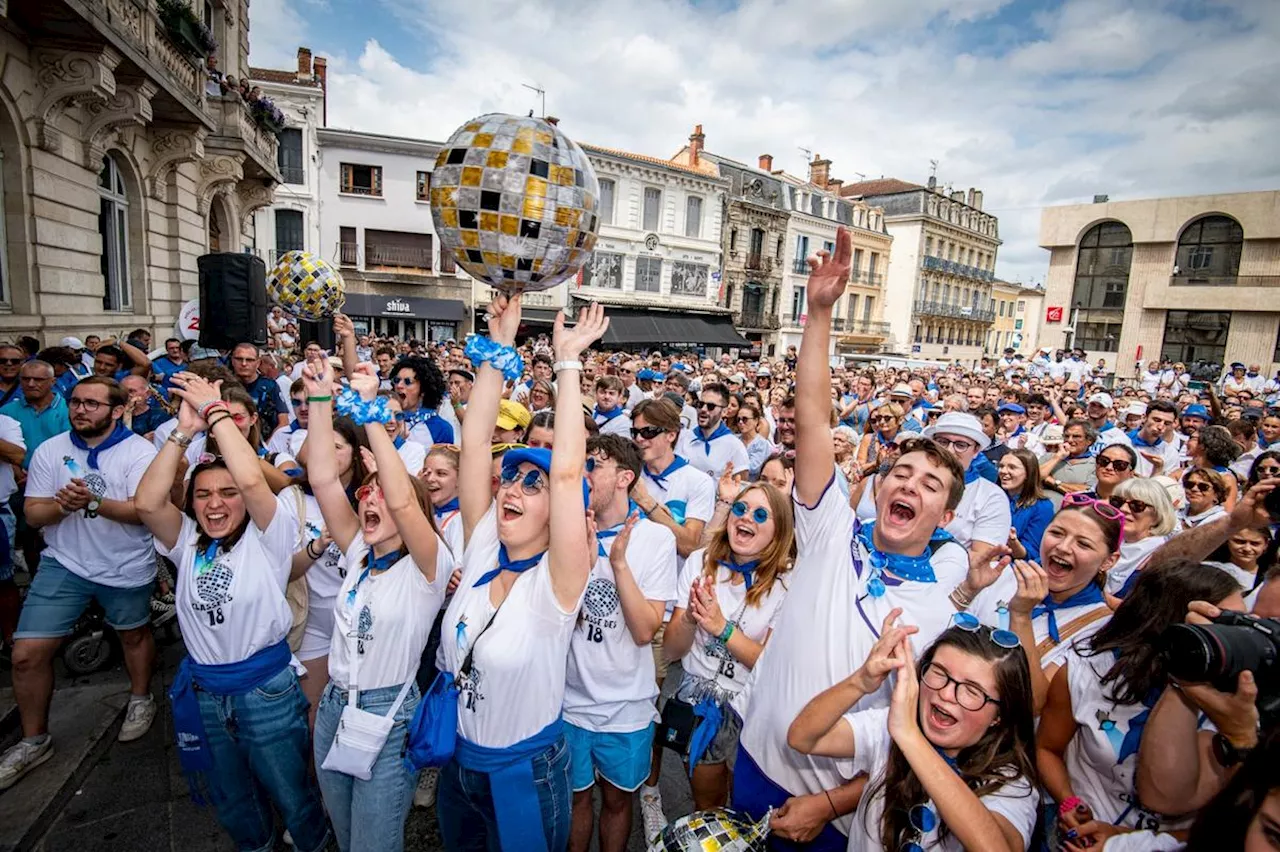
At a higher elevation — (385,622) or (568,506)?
(568,506)

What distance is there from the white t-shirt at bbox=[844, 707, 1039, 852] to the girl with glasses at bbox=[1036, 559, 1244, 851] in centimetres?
31

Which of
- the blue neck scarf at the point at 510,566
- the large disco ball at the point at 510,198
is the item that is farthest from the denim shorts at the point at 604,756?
the large disco ball at the point at 510,198

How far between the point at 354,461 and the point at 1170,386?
21.2 m

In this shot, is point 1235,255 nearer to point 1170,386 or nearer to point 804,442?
point 1170,386

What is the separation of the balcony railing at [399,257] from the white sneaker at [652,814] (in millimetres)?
26281

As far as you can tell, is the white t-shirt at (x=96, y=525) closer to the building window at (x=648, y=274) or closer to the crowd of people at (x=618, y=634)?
the crowd of people at (x=618, y=634)

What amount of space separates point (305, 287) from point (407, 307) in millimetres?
20731

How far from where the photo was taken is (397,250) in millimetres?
26172

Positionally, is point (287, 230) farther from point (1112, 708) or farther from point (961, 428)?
point (1112, 708)

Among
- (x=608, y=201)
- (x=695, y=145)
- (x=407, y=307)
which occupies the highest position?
(x=695, y=145)

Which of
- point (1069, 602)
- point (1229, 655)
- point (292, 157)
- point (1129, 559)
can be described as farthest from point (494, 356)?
point (292, 157)

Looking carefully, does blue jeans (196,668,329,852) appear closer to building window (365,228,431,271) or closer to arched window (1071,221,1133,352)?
building window (365,228,431,271)

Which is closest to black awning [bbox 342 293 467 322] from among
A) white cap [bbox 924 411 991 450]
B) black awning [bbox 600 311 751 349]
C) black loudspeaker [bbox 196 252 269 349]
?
black awning [bbox 600 311 751 349]

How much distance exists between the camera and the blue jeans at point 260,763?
266 cm
